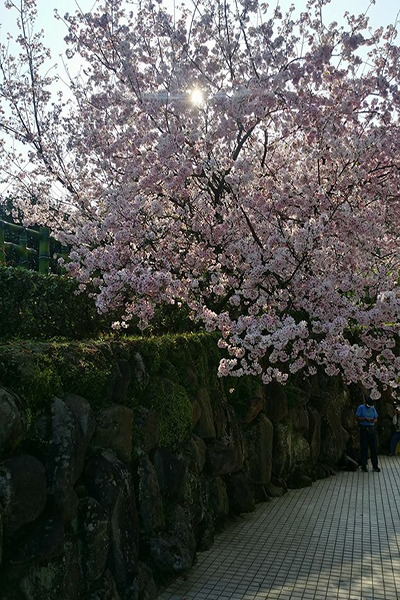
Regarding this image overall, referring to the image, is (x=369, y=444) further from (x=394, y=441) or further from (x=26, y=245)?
(x=26, y=245)

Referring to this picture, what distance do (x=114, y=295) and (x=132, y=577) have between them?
264cm

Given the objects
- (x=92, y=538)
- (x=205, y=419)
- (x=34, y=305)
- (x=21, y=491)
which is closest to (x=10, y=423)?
(x=21, y=491)

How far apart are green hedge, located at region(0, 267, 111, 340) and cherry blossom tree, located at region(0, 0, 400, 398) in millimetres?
322

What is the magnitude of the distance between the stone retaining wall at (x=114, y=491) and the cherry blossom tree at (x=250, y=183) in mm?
1048

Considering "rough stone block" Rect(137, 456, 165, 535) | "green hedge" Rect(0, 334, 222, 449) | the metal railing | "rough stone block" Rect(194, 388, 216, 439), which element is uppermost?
the metal railing

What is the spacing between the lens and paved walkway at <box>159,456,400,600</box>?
4.39 metres

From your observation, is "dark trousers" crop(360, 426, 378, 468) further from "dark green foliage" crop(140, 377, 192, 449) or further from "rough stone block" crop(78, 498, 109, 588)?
"rough stone block" crop(78, 498, 109, 588)

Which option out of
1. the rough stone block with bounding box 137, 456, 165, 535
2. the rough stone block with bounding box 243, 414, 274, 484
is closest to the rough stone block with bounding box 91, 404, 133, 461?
the rough stone block with bounding box 137, 456, 165, 535

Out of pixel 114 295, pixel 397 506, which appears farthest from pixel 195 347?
pixel 397 506

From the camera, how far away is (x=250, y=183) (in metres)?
6.15

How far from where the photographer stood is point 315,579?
15.1 feet

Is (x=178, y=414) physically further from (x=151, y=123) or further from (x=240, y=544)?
(x=151, y=123)

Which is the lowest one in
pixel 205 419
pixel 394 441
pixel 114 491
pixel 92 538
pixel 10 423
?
pixel 394 441

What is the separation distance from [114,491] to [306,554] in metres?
2.33
